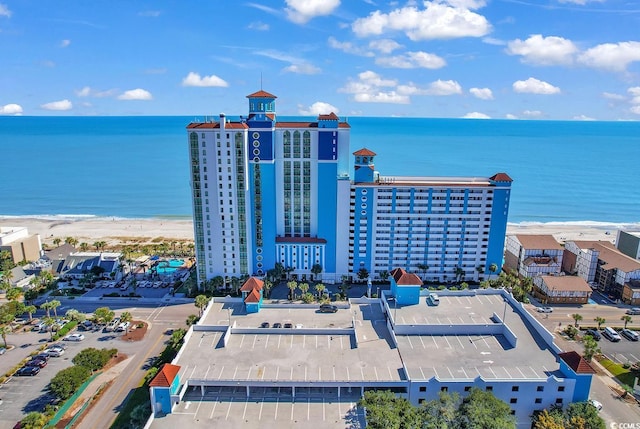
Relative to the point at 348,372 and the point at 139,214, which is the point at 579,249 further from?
the point at 139,214

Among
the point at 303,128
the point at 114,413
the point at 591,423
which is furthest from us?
the point at 303,128

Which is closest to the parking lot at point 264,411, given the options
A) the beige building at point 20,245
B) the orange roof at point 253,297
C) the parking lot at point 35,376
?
the orange roof at point 253,297

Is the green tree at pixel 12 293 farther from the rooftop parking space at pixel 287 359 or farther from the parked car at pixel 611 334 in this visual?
the parked car at pixel 611 334

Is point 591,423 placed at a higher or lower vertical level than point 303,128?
lower

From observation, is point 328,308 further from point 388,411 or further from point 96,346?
point 96,346

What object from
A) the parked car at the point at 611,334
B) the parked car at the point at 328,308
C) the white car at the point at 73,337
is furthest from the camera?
the parked car at the point at 611,334

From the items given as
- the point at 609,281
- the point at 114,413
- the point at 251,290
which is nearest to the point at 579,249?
the point at 609,281

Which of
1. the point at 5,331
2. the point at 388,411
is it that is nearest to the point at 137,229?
the point at 5,331
